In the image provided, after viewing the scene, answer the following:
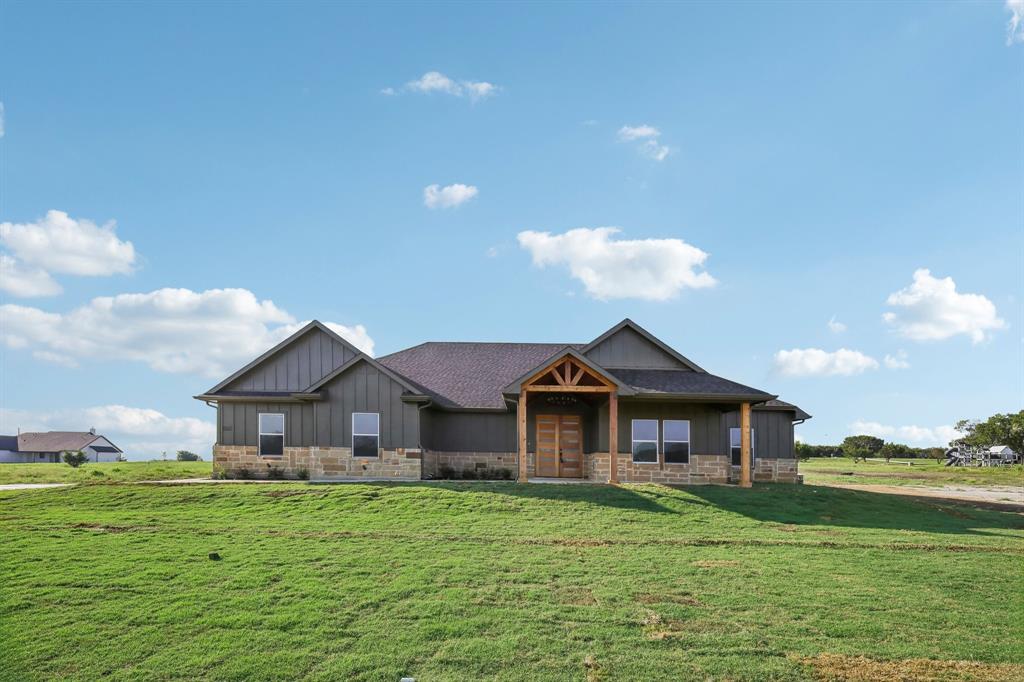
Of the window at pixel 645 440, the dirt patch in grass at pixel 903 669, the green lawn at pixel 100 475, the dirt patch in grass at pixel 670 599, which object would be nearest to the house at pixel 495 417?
the window at pixel 645 440

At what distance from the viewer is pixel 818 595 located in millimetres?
10469

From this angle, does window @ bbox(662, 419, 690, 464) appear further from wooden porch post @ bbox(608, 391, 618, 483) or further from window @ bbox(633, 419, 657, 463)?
wooden porch post @ bbox(608, 391, 618, 483)

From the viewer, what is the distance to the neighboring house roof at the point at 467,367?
2620cm

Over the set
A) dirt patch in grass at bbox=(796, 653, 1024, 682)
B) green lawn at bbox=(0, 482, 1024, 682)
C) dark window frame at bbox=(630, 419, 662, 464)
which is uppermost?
dark window frame at bbox=(630, 419, 662, 464)

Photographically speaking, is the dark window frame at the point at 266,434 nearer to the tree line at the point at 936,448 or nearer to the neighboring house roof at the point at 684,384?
the neighboring house roof at the point at 684,384

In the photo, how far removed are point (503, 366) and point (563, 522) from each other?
46.4ft

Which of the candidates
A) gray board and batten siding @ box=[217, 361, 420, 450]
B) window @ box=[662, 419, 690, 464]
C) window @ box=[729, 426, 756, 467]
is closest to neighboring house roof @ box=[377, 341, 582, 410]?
gray board and batten siding @ box=[217, 361, 420, 450]

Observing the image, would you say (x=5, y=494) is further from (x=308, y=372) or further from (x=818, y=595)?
(x=818, y=595)

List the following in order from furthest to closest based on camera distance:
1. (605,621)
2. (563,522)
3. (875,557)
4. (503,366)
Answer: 1. (503,366)
2. (563,522)
3. (875,557)
4. (605,621)

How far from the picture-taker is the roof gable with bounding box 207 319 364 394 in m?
25.3

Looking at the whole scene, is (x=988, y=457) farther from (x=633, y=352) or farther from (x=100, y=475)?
(x=100, y=475)

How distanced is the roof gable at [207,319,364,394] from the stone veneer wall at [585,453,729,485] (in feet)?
31.7

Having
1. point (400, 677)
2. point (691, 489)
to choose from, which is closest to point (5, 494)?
point (400, 677)

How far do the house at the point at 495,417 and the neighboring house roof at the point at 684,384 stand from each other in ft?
0.15
